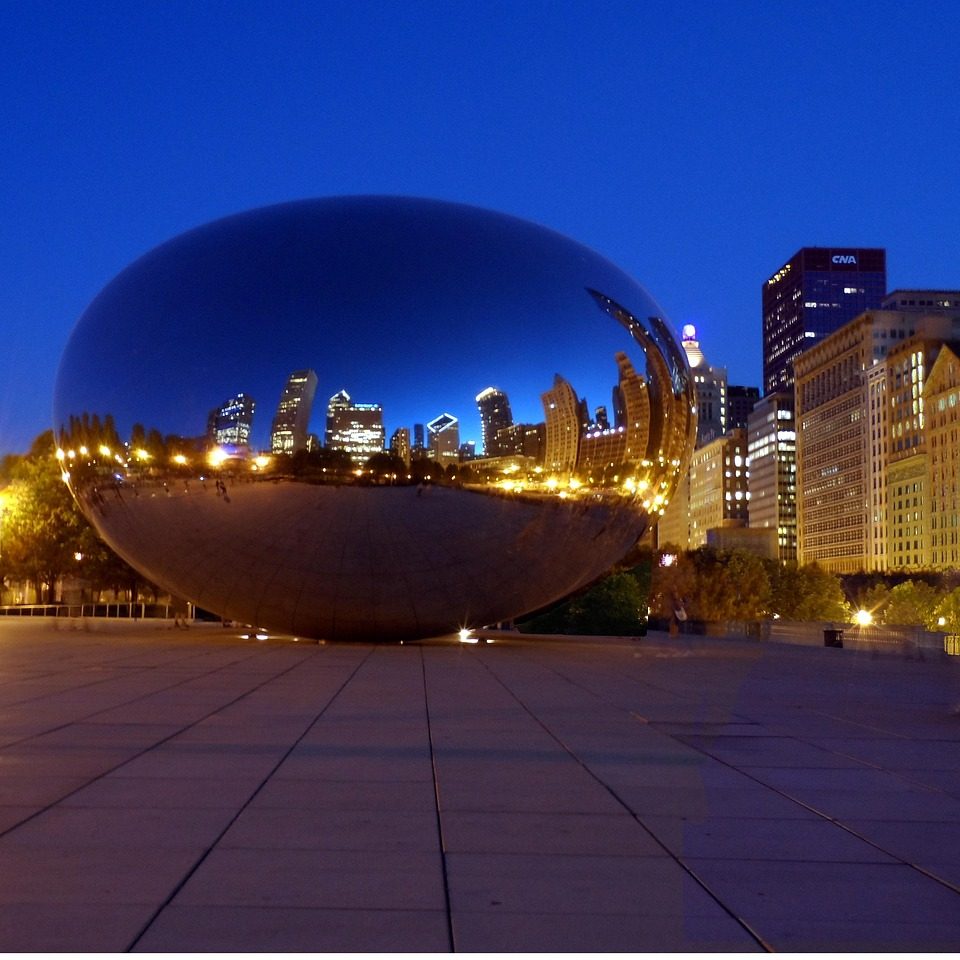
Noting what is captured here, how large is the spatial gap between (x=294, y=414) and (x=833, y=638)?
62.7ft

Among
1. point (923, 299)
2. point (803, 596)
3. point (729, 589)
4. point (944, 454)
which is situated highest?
point (923, 299)

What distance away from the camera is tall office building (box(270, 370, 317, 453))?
1897 cm

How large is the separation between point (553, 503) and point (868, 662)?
8.13m

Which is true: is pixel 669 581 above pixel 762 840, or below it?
above

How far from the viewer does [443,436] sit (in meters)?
19.2

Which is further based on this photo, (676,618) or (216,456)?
(676,618)

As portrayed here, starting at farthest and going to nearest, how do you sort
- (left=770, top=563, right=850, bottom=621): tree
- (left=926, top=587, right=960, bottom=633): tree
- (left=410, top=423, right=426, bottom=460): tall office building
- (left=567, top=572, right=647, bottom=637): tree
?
(left=770, top=563, right=850, bottom=621): tree < (left=926, top=587, right=960, bottom=633): tree < (left=567, top=572, right=647, bottom=637): tree < (left=410, top=423, right=426, bottom=460): tall office building

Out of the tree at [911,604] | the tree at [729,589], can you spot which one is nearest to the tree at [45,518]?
the tree at [729,589]

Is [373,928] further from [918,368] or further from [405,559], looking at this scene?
[918,368]

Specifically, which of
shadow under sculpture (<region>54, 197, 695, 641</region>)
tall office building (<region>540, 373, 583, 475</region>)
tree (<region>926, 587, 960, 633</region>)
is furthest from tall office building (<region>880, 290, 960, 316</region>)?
tall office building (<region>540, 373, 583, 475</region>)

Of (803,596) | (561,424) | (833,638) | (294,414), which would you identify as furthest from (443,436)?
(803,596)

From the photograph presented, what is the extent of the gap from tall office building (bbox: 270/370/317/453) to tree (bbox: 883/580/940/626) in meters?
92.1

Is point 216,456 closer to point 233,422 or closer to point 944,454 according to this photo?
point 233,422

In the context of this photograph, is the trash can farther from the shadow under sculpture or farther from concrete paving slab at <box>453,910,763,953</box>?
concrete paving slab at <box>453,910,763,953</box>
